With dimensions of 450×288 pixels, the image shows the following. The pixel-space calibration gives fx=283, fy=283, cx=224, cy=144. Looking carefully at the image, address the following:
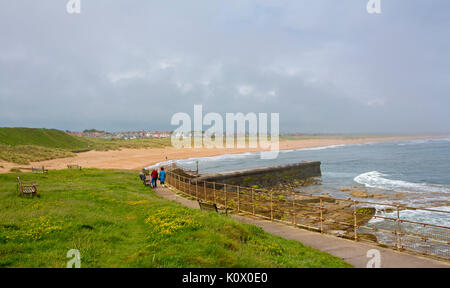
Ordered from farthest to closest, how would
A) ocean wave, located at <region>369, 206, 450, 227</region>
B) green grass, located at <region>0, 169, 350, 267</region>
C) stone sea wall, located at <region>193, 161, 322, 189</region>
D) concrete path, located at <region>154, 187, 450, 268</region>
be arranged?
→ stone sea wall, located at <region>193, 161, 322, 189</region>, ocean wave, located at <region>369, 206, 450, 227</region>, concrete path, located at <region>154, 187, 450, 268</region>, green grass, located at <region>0, 169, 350, 267</region>

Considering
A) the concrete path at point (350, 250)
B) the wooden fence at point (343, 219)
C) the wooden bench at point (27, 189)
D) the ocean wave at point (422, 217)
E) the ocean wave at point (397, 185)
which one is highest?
the wooden bench at point (27, 189)

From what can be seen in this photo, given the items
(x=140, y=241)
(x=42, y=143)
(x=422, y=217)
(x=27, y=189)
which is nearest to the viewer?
(x=140, y=241)

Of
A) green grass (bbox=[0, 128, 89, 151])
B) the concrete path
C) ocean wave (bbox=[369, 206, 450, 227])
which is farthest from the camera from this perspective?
green grass (bbox=[0, 128, 89, 151])

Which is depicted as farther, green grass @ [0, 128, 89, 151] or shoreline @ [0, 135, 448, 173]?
green grass @ [0, 128, 89, 151]

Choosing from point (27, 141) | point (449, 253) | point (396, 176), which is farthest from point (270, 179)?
point (27, 141)

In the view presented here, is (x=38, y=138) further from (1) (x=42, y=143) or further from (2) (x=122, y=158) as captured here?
(2) (x=122, y=158)

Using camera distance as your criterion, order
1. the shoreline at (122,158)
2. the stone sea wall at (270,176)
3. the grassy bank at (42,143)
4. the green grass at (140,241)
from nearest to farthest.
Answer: the green grass at (140,241)
the stone sea wall at (270,176)
the shoreline at (122,158)
the grassy bank at (42,143)

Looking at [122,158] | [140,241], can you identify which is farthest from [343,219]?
[122,158]

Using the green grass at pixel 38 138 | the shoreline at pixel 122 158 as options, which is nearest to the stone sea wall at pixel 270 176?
the shoreline at pixel 122 158

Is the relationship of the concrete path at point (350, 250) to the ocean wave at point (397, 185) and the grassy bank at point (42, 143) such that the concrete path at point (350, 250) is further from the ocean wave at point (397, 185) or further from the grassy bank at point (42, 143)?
the grassy bank at point (42, 143)

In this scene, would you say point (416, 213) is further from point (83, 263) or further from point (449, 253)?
point (83, 263)

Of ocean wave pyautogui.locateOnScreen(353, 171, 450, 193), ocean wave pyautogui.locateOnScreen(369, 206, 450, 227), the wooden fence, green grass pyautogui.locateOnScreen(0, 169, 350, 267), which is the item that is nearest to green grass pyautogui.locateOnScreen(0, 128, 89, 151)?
the wooden fence

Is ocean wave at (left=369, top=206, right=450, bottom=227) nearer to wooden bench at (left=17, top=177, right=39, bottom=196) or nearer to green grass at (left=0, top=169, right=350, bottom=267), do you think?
green grass at (left=0, top=169, right=350, bottom=267)

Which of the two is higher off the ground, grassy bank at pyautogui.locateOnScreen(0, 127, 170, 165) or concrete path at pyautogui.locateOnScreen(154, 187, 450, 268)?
grassy bank at pyautogui.locateOnScreen(0, 127, 170, 165)
